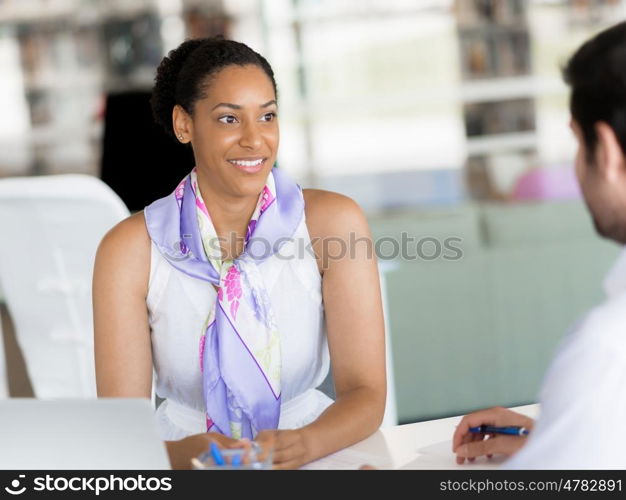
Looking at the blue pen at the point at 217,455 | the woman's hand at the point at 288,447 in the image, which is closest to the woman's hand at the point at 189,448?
the woman's hand at the point at 288,447

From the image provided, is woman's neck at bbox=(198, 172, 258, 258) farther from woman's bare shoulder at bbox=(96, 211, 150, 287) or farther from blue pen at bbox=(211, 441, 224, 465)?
blue pen at bbox=(211, 441, 224, 465)

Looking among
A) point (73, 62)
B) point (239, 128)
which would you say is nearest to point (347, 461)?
point (239, 128)

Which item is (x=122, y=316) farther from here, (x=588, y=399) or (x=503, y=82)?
(x=503, y=82)

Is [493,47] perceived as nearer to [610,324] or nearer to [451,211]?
[451,211]

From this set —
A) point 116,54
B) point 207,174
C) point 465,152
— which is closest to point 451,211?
point 207,174

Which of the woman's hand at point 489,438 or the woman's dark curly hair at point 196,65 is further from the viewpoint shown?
the woman's dark curly hair at point 196,65

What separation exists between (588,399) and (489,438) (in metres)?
0.44

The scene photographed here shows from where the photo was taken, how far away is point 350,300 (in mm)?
1648

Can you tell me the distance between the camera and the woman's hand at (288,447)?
123 centimetres

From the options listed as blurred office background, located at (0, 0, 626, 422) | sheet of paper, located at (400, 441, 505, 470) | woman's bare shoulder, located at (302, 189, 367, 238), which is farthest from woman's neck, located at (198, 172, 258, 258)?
blurred office background, located at (0, 0, 626, 422)

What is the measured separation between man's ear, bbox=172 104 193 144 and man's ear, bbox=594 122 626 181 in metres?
0.94

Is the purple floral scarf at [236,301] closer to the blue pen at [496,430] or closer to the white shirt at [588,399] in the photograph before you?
the blue pen at [496,430]

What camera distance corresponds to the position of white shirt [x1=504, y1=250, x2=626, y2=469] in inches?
31.5

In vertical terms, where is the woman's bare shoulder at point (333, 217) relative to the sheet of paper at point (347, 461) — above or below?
above
